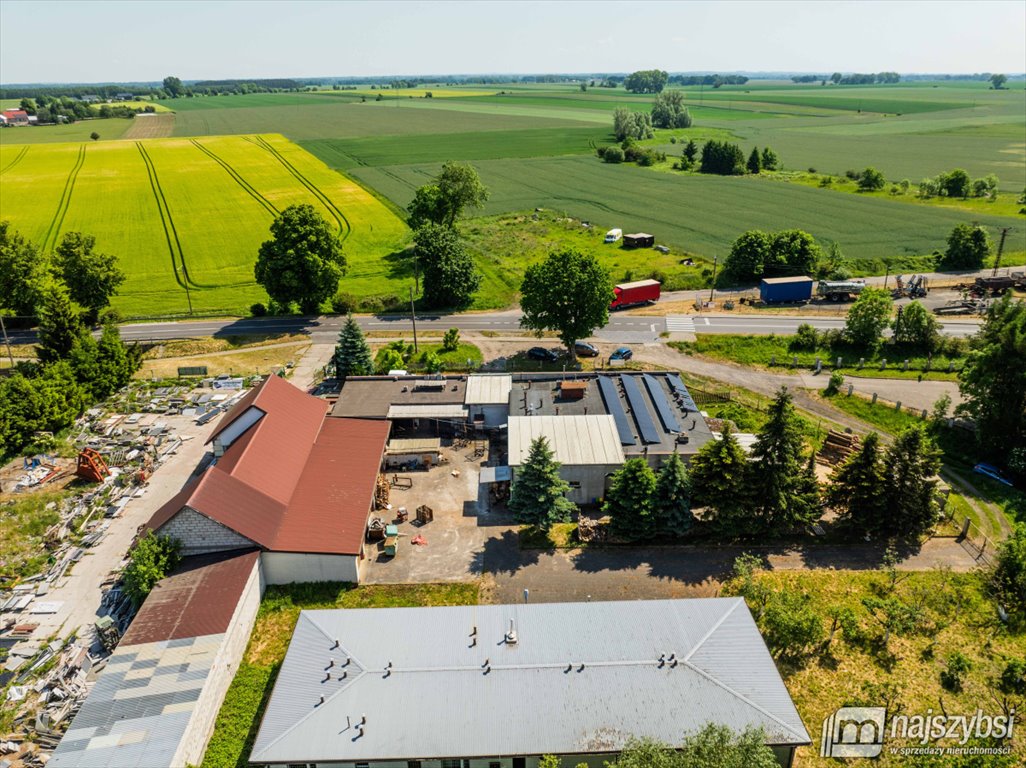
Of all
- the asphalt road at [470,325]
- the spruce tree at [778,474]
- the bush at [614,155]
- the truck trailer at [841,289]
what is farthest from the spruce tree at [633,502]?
the bush at [614,155]

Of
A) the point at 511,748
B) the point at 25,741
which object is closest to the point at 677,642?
the point at 511,748

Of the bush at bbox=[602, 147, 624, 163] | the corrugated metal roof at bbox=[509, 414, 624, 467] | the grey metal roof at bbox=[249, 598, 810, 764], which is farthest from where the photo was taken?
the bush at bbox=[602, 147, 624, 163]

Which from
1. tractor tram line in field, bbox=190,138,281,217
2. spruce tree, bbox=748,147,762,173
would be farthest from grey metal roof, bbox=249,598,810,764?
spruce tree, bbox=748,147,762,173

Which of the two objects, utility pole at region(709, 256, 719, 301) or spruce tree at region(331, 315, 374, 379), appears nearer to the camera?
spruce tree at region(331, 315, 374, 379)

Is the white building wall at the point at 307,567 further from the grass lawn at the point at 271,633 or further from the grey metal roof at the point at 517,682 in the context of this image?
the grey metal roof at the point at 517,682

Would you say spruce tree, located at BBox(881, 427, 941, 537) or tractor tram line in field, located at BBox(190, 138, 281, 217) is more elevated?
tractor tram line in field, located at BBox(190, 138, 281, 217)

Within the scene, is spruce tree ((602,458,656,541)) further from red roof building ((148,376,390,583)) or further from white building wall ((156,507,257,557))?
white building wall ((156,507,257,557))
